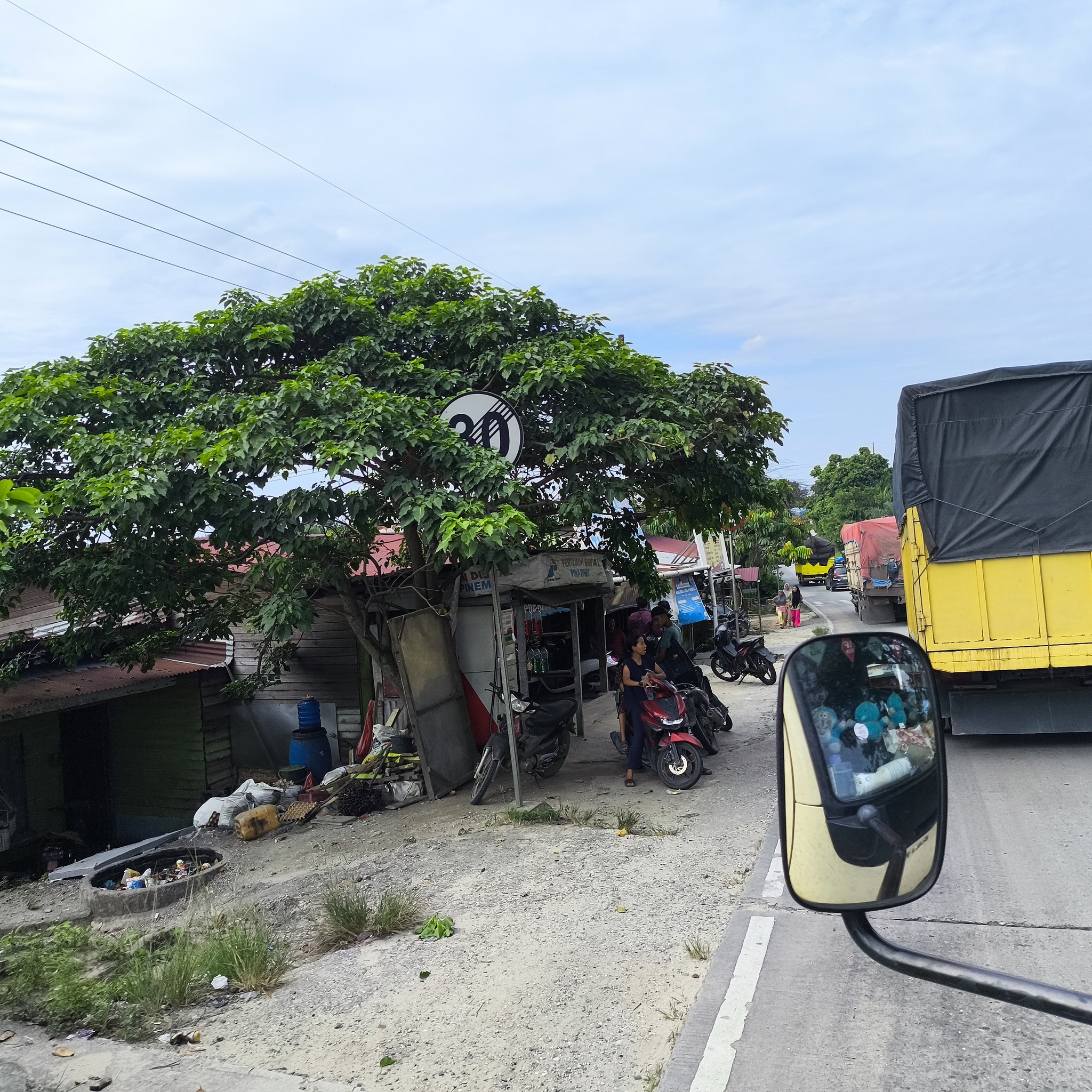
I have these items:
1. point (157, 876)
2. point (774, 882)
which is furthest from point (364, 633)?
point (774, 882)

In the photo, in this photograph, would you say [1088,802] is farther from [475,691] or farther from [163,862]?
[163,862]

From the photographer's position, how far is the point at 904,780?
2.17 meters

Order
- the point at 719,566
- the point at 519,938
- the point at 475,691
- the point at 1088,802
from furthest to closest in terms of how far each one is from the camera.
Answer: the point at 719,566, the point at 475,691, the point at 1088,802, the point at 519,938

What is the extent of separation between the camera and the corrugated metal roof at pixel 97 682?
1002cm

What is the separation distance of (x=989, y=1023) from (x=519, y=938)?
8.61 feet

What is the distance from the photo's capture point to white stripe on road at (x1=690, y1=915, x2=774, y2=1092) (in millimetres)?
3777

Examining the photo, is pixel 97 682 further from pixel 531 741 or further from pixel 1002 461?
pixel 1002 461

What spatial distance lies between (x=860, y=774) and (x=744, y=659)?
14.3 meters

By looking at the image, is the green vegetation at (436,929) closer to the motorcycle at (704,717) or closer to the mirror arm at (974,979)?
the mirror arm at (974,979)

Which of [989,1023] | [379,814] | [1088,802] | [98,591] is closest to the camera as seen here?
[989,1023]

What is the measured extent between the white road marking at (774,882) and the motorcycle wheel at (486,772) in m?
3.56

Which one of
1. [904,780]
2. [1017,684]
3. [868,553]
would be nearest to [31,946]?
[904,780]

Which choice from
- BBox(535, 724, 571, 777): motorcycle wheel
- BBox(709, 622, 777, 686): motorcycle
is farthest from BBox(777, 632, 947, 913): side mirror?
BBox(709, 622, 777, 686): motorcycle

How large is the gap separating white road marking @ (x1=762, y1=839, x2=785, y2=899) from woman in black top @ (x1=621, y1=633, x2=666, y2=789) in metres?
2.87
